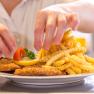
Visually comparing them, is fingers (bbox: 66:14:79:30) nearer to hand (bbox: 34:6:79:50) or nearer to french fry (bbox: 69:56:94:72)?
hand (bbox: 34:6:79:50)

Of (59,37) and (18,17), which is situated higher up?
(18,17)

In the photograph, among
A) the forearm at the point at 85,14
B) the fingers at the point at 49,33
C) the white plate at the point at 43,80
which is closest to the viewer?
the white plate at the point at 43,80

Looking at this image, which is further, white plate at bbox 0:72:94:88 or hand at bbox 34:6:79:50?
hand at bbox 34:6:79:50

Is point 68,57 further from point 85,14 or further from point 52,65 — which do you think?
point 85,14

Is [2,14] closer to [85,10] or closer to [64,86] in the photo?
[85,10]

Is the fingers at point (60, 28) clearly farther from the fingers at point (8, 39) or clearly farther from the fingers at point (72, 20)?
the fingers at point (8, 39)

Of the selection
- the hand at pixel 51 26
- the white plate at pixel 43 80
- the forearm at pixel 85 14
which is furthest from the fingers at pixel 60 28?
the forearm at pixel 85 14

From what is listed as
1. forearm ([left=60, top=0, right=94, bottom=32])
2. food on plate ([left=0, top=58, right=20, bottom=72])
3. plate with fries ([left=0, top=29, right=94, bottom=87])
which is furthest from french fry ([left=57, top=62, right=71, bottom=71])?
forearm ([left=60, top=0, right=94, bottom=32])

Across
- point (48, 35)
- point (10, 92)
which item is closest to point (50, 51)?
point (48, 35)
